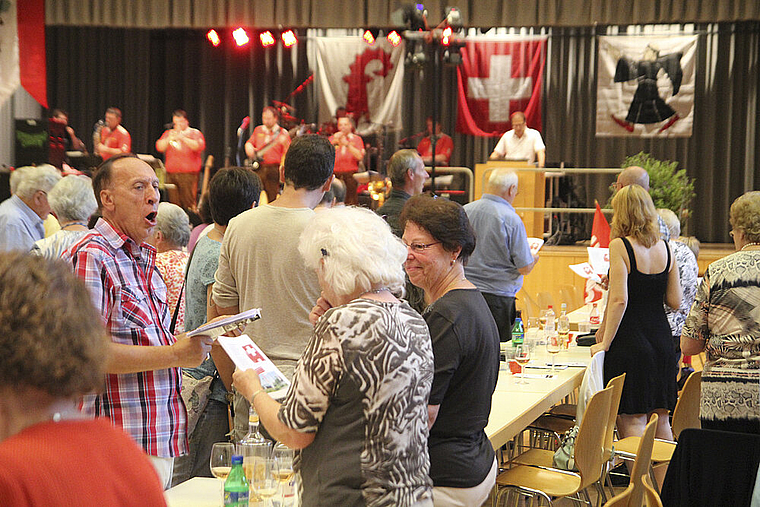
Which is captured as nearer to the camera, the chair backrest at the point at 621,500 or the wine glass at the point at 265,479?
the wine glass at the point at 265,479

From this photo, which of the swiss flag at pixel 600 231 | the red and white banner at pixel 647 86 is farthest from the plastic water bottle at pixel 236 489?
the red and white banner at pixel 647 86

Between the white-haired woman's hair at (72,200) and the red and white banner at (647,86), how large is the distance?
32.3 ft

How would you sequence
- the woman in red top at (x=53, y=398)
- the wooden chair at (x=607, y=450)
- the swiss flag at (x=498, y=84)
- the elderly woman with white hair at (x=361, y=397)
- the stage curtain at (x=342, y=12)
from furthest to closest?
1. the swiss flag at (x=498, y=84)
2. the stage curtain at (x=342, y=12)
3. the wooden chair at (x=607, y=450)
4. the elderly woman with white hair at (x=361, y=397)
5. the woman in red top at (x=53, y=398)

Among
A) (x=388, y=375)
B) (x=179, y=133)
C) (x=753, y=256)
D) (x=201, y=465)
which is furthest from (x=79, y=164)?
(x=388, y=375)

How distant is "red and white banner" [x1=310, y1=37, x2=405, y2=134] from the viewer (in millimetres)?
13961

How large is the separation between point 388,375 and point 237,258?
136 centimetres

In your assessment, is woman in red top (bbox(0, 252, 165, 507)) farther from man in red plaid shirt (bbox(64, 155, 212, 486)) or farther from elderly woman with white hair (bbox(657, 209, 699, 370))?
elderly woman with white hair (bbox(657, 209, 699, 370))

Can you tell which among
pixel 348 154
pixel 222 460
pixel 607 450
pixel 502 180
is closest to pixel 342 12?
pixel 348 154

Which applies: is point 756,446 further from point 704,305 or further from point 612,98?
point 612,98

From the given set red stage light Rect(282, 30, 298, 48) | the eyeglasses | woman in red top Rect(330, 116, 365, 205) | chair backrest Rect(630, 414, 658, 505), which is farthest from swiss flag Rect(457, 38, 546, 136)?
the eyeglasses

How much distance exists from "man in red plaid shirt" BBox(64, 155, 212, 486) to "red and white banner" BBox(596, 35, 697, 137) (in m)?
11.1

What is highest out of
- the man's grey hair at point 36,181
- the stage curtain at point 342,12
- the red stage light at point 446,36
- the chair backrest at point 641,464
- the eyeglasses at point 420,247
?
the stage curtain at point 342,12

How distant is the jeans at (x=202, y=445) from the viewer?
3395mm

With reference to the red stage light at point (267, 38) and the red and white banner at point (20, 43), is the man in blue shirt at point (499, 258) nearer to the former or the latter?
the red stage light at point (267, 38)
